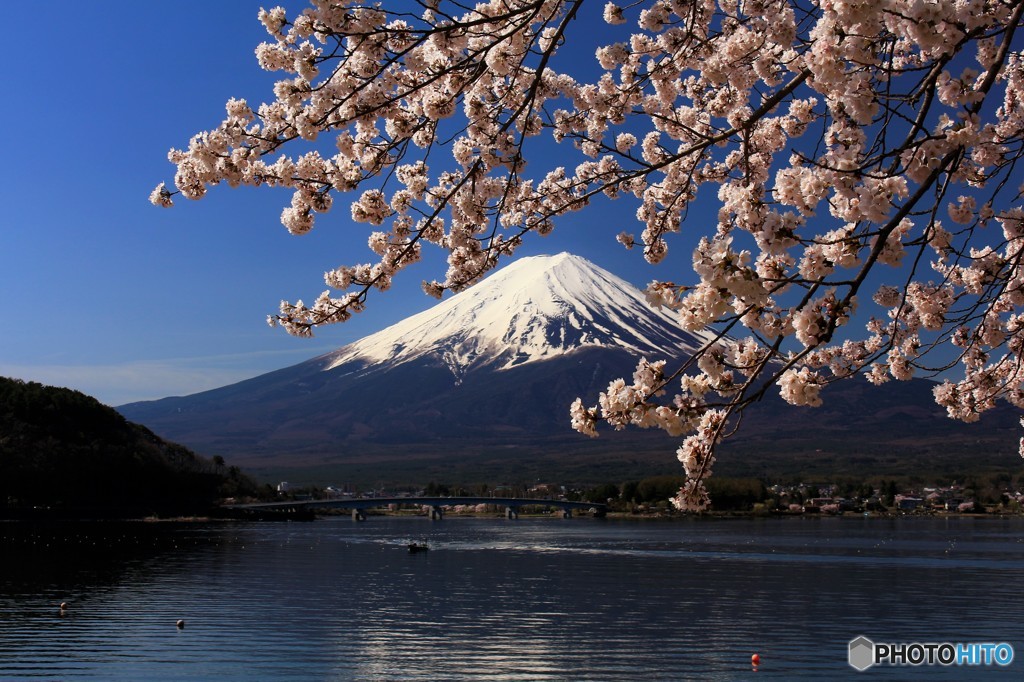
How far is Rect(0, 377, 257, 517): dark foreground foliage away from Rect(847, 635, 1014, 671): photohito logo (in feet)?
202

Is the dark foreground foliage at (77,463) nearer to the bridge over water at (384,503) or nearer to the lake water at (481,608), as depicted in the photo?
the lake water at (481,608)

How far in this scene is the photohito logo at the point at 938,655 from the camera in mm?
23562

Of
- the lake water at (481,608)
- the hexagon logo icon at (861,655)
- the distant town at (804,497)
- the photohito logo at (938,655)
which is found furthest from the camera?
the distant town at (804,497)

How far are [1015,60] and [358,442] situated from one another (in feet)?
640

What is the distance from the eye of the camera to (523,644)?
25609mm

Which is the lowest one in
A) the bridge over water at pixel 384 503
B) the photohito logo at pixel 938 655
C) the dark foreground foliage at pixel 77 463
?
the photohito logo at pixel 938 655

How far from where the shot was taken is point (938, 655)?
76.3 ft

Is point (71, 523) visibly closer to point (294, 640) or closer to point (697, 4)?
point (294, 640)

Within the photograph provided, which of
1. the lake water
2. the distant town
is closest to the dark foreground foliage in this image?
the lake water

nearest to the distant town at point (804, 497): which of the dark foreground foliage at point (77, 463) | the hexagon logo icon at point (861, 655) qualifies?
the dark foreground foliage at point (77, 463)

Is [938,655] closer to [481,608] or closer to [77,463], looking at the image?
[481,608]

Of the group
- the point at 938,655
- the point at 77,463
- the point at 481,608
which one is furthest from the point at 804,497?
the point at 938,655

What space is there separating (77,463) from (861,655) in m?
64.5

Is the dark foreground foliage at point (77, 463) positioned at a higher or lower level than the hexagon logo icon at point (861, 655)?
higher
